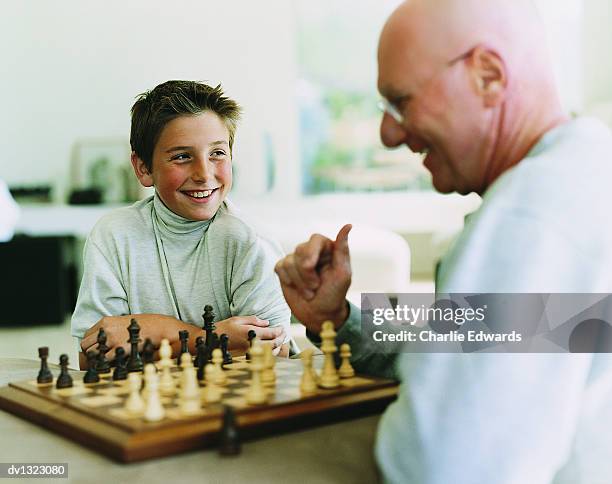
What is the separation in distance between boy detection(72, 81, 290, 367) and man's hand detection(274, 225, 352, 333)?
22.8 inches

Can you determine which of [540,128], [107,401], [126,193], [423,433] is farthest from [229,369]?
[126,193]

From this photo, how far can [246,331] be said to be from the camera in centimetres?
170

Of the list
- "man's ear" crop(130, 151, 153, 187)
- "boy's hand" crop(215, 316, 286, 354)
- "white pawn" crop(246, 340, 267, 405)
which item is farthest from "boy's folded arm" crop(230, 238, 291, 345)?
"white pawn" crop(246, 340, 267, 405)

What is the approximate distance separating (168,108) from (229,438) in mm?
1201

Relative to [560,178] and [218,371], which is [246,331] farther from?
[560,178]

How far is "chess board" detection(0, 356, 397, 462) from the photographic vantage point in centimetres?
95

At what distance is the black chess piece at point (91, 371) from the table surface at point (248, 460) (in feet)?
0.65

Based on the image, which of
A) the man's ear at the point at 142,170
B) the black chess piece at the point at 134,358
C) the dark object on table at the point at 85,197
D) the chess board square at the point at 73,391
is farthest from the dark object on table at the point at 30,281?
the chess board square at the point at 73,391

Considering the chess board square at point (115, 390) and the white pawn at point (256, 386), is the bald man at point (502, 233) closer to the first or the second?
the white pawn at point (256, 386)

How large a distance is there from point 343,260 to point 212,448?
1.24 ft

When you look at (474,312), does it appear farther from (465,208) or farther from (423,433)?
(465,208)

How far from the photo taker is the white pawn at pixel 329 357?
3.88 ft

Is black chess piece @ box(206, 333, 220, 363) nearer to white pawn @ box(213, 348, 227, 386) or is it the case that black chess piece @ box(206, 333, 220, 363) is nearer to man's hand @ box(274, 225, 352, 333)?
white pawn @ box(213, 348, 227, 386)

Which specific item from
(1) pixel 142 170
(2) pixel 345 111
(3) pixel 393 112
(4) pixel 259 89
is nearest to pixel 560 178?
(3) pixel 393 112
